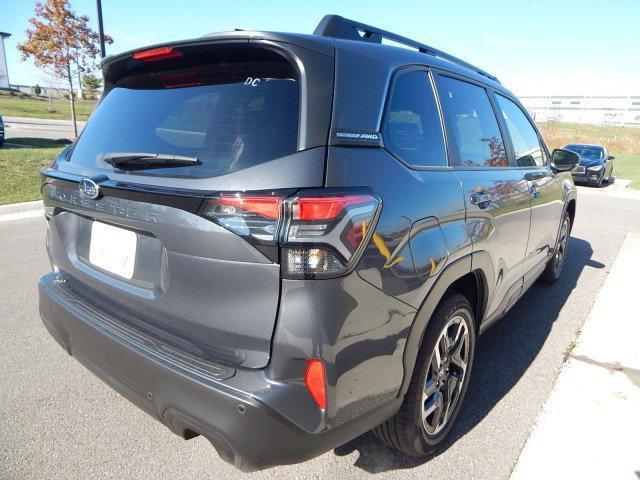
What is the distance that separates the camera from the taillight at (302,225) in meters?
1.45

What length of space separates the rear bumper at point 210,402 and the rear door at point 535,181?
2.13 meters

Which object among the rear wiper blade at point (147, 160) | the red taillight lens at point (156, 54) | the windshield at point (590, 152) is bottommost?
the windshield at point (590, 152)

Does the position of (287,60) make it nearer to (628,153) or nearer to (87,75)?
(87,75)

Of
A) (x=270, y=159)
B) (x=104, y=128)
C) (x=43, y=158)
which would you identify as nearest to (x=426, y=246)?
(x=270, y=159)

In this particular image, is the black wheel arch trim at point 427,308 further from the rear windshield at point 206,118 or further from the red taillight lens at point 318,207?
the rear windshield at point 206,118

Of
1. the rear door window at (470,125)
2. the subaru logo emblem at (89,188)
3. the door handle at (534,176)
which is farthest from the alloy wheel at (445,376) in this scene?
the subaru logo emblem at (89,188)

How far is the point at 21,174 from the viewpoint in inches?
371

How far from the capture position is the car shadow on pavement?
2.28 m

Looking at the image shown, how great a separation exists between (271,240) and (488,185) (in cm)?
153

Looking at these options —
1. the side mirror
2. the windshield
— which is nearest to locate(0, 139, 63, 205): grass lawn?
the side mirror

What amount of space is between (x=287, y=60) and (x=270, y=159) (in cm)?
40

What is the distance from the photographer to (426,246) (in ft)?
6.13

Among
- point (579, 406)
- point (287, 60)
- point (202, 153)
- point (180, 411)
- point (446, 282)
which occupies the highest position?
point (287, 60)

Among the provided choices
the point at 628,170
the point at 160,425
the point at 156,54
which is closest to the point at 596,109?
the point at 628,170
